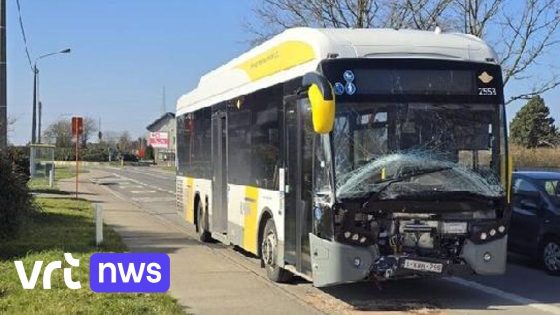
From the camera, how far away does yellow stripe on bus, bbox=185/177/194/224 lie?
16.5 metres

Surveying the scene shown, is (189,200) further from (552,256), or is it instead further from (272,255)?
(552,256)

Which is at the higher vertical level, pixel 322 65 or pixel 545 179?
pixel 322 65

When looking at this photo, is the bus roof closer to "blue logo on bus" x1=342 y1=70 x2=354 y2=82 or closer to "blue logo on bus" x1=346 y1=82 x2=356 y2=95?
"blue logo on bus" x1=342 y1=70 x2=354 y2=82

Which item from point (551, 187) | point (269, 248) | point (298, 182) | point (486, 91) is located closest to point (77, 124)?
point (269, 248)

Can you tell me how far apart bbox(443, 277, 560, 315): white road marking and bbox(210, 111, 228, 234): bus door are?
4.44m

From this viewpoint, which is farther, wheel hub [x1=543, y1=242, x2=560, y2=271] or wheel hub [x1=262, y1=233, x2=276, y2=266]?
wheel hub [x1=543, y1=242, x2=560, y2=271]

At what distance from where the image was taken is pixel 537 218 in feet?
39.7

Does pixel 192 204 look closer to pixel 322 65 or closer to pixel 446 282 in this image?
pixel 446 282

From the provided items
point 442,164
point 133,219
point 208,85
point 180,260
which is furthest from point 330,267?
point 133,219

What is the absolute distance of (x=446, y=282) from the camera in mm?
10867

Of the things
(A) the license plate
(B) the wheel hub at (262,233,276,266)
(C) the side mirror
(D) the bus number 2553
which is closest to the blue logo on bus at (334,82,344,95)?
(C) the side mirror

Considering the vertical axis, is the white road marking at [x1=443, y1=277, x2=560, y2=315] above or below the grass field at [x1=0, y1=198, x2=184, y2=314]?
below

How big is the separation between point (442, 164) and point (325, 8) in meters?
18.9

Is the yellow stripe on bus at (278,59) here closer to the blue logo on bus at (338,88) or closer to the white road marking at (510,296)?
the blue logo on bus at (338,88)
